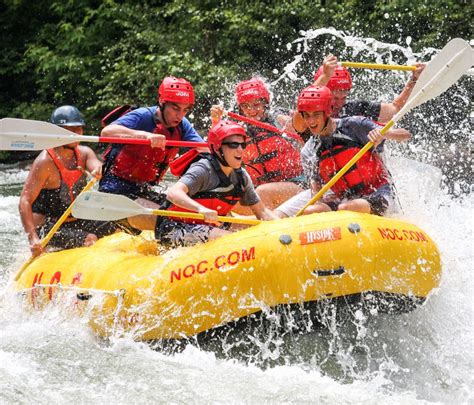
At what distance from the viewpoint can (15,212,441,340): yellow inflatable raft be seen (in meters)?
4.68

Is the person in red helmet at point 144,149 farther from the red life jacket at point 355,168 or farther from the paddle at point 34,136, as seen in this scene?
the red life jacket at point 355,168

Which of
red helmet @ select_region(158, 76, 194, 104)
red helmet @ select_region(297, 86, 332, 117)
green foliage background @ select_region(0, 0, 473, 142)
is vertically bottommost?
green foliage background @ select_region(0, 0, 473, 142)

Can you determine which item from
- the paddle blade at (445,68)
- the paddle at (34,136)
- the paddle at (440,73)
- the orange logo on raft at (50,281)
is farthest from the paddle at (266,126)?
the orange logo on raft at (50,281)

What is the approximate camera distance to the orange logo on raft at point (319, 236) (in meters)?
4.69

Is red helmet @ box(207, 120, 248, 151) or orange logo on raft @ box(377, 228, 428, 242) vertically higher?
red helmet @ box(207, 120, 248, 151)

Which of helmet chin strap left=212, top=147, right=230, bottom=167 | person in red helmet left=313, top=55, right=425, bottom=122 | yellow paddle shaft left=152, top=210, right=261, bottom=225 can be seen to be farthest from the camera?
person in red helmet left=313, top=55, right=425, bottom=122

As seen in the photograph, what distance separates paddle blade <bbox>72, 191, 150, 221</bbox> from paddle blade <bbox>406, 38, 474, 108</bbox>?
1.87 m

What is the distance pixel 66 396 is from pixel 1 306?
1.83 metres

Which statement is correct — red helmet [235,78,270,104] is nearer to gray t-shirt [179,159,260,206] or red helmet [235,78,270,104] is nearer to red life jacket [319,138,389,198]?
red life jacket [319,138,389,198]

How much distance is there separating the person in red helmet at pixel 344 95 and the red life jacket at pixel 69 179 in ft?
6.24

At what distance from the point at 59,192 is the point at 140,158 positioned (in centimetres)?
Result: 76

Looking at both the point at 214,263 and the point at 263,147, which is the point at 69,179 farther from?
the point at 214,263

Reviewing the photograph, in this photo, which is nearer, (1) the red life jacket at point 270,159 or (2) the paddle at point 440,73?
(2) the paddle at point 440,73

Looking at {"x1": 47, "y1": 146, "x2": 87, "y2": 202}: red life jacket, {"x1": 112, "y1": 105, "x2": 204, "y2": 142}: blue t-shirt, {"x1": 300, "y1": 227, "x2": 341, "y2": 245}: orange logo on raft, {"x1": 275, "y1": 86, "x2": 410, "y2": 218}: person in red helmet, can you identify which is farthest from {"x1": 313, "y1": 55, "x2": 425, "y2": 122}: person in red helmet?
{"x1": 47, "y1": 146, "x2": 87, "y2": 202}: red life jacket
